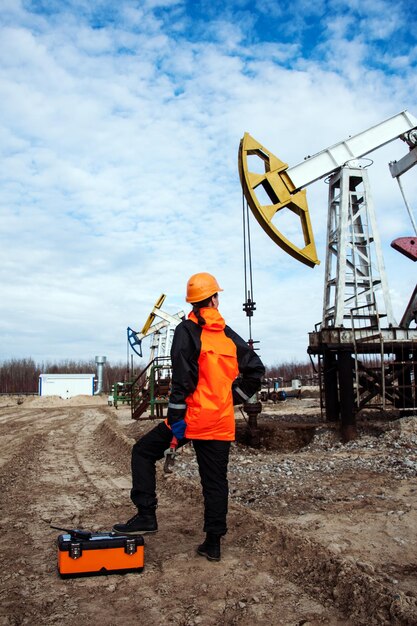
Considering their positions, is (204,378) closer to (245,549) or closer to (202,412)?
(202,412)

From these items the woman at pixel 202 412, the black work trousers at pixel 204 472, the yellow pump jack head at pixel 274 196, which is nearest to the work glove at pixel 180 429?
the woman at pixel 202 412

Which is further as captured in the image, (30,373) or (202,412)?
(30,373)

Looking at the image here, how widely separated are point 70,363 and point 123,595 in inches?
3694

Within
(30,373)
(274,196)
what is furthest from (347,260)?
(30,373)

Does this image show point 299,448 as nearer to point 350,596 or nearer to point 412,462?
point 412,462

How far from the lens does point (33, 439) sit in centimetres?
1325

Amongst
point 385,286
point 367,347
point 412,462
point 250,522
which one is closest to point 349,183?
point 385,286

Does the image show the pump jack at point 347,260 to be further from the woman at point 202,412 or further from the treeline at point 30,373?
the treeline at point 30,373

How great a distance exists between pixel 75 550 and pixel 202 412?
1.17 m

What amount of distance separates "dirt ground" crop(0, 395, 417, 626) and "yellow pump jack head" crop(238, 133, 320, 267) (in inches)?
196

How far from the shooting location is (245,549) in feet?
12.7

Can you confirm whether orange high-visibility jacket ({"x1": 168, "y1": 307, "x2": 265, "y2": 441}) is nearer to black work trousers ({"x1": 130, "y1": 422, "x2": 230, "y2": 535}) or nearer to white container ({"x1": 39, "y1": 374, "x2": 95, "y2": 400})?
black work trousers ({"x1": 130, "y1": 422, "x2": 230, "y2": 535})

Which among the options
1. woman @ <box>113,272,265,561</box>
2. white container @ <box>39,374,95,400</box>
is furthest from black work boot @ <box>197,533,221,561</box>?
white container @ <box>39,374,95,400</box>

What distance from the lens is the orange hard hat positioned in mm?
3840
